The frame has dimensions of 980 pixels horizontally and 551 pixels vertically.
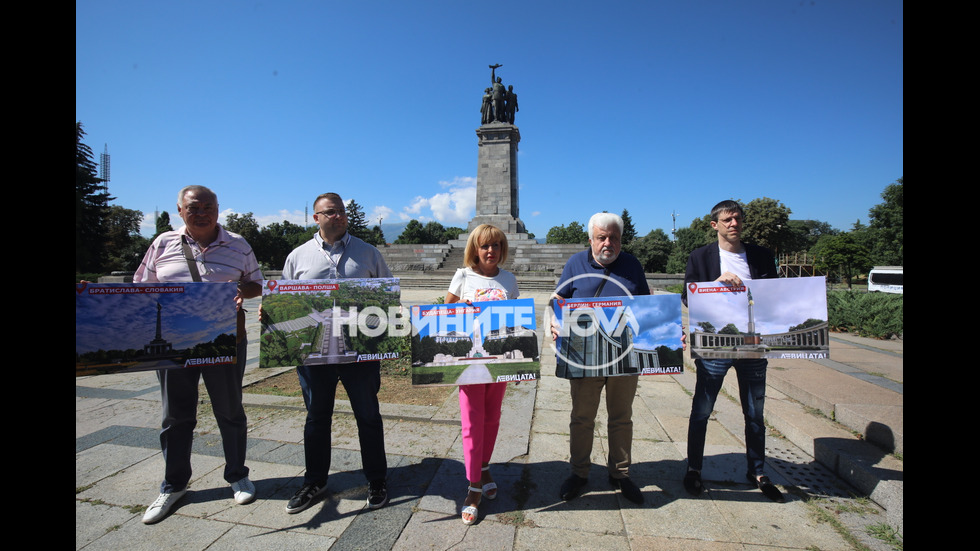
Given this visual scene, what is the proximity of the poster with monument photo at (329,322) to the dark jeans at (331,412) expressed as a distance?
0.18 meters

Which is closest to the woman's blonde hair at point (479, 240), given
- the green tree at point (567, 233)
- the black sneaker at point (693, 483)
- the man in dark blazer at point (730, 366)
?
the man in dark blazer at point (730, 366)

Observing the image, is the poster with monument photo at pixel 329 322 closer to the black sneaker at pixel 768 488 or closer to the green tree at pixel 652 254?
the black sneaker at pixel 768 488

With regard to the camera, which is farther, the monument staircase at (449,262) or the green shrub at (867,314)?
the monument staircase at (449,262)

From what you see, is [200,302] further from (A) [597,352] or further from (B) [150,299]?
(A) [597,352]

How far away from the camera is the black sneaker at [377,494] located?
2.81 metres

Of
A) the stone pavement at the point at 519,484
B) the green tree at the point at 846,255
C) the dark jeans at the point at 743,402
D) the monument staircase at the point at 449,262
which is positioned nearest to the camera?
the stone pavement at the point at 519,484

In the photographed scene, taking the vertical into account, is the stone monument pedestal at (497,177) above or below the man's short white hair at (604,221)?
above

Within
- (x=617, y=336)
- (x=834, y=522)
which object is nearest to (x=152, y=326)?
(x=617, y=336)

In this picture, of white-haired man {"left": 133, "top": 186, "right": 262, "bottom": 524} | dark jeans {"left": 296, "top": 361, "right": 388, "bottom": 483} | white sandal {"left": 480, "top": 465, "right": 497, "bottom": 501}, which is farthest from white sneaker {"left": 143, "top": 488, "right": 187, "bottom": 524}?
white sandal {"left": 480, "top": 465, "right": 497, "bottom": 501}

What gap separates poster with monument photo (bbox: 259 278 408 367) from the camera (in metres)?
2.66

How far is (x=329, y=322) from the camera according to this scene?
2719mm

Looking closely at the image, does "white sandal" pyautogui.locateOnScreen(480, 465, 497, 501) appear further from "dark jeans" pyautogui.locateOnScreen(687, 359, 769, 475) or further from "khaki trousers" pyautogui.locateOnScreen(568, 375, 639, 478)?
"dark jeans" pyautogui.locateOnScreen(687, 359, 769, 475)

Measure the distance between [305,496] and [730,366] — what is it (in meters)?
3.10
